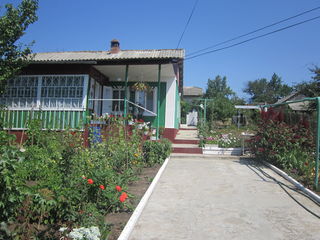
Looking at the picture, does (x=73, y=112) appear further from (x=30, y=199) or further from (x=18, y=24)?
(x=30, y=199)

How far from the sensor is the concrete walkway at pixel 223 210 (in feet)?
10.3

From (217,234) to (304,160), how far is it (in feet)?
14.7

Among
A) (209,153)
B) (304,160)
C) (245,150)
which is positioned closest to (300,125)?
(304,160)

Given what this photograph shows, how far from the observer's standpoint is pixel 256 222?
137 inches

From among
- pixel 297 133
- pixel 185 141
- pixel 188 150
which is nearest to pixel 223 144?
pixel 188 150

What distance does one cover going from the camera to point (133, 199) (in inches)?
159

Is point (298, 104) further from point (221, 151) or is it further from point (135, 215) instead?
point (135, 215)

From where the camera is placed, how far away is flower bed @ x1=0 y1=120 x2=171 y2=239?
210 cm

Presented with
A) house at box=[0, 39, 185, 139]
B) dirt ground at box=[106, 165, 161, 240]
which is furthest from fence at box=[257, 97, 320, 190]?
house at box=[0, 39, 185, 139]

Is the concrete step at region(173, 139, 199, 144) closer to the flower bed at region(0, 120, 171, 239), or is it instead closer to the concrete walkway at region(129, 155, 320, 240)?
the concrete walkway at region(129, 155, 320, 240)

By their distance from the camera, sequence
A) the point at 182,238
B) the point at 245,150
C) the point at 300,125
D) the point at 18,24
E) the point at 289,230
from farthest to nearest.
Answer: the point at 245,150 → the point at 18,24 → the point at 300,125 → the point at 289,230 → the point at 182,238

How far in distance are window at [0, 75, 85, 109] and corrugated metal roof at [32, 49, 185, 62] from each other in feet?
2.95

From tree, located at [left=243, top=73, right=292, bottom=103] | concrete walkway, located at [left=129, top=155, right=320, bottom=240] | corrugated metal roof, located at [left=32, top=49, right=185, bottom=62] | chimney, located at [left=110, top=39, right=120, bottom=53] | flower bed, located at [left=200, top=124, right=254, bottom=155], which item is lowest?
concrete walkway, located at [left=129, top=155, right=320, bottom=240]

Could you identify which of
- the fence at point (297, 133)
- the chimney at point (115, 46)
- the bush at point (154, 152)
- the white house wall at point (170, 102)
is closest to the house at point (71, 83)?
the chimney at point (115, 46)
